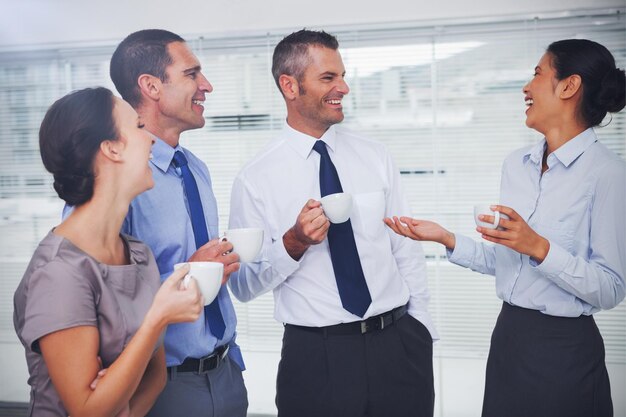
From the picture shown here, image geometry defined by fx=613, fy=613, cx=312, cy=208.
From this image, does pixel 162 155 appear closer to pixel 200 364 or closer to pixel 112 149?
pixel 112 149

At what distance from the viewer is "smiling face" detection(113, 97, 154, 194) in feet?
4.39

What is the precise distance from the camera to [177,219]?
5.68 feet

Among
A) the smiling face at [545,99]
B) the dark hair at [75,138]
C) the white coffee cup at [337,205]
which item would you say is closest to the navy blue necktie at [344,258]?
the white coffee cup at [337,205]

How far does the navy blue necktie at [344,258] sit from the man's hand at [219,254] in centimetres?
47

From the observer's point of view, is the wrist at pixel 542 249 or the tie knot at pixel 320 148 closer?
the wrist at pixel 542 249

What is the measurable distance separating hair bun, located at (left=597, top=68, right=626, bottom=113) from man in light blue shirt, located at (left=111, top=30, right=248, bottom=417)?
1224 millimetres

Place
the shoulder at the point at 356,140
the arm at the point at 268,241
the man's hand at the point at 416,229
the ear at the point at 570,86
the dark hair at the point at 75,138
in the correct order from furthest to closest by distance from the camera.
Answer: the shoulder at the point at 356,140, the man's hand at the point at 416,229, the ear at the point at 570,86, the arm at the point at 268,241, the dark hair at the point at 75,138

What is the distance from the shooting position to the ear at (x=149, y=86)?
181 centimetres

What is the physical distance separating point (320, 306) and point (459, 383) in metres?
1.85

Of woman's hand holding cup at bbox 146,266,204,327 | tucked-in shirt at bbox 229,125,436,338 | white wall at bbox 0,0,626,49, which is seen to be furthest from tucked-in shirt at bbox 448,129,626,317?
white wall at bbox 0,0,626,49

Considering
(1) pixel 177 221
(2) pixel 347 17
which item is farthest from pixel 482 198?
(1) pixel 177 221

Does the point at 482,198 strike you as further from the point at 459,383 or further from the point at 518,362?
the point at 518,362

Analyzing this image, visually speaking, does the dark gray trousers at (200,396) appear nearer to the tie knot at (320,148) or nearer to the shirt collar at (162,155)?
the shirt collar at (162,155)

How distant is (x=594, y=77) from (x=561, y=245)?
0.53 meters
